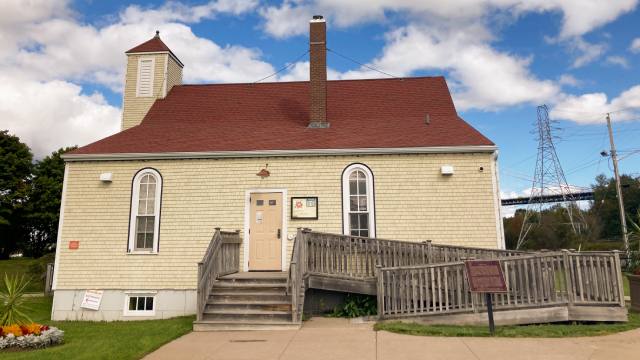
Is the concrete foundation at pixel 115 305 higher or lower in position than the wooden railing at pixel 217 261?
lower

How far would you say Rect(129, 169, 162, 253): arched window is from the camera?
40.1ft

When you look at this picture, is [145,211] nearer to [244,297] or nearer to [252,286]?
[252,286]

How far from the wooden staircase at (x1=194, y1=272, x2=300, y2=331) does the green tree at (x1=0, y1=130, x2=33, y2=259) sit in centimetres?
3488

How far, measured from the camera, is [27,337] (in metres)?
7.80

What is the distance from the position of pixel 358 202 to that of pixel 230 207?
366 centimetres

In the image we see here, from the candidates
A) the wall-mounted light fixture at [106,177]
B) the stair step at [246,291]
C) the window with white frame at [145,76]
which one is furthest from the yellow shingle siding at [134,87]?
the stair step at [246,291]

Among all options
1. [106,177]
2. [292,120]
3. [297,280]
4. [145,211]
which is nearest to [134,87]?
[106,177]

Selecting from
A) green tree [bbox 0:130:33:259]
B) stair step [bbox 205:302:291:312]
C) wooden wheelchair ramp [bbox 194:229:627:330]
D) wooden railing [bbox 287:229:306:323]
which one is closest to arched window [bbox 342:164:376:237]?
wooden wheelchair ramp [bbox 194:229:627:330]

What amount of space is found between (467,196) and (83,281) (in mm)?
11119

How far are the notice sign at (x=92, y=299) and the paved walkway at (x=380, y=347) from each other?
4920mm

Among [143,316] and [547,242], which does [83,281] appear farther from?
[547,242]

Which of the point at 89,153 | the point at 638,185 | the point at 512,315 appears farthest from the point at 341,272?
the point at 638,185

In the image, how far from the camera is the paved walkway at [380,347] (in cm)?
659

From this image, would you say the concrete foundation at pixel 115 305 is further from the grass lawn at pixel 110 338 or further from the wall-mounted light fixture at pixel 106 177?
the wall-mounted light fixture at pixel 106 177
